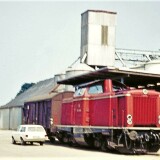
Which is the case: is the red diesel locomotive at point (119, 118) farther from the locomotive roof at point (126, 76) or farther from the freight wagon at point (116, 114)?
the locomotive roof at point (126, 76)

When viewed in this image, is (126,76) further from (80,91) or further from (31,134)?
(31,134)

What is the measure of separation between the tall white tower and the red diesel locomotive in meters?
34.3

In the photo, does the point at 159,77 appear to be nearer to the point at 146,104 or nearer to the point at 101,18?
the point at 146,104

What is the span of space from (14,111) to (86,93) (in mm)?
43834

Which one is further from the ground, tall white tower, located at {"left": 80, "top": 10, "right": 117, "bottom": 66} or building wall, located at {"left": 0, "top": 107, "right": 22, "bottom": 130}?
tall white tower, located at {"left": 80, "top": 10, "right": 117, "bottom": 66}

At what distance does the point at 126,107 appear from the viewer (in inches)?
770

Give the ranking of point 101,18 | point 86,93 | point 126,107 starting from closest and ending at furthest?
point 126,107 < point 86,93 < point 101,18

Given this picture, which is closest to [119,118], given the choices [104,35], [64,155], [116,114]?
[116,114]

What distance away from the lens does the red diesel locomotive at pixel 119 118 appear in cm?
1956

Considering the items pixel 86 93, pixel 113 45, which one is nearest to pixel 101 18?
pixel 113 45

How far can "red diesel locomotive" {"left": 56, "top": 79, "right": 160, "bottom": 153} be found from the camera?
19.6 m

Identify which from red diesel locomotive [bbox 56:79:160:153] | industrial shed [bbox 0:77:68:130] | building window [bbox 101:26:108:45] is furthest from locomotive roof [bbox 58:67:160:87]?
industrial shed [bbox 0:77:68:130]

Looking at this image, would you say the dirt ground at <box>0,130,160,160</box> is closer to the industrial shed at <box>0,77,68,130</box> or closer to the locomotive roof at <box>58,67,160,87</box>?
the locomotive roof at <box>58,67,160,87</box>

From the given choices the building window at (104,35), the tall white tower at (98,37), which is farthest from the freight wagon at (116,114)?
the building window at (104,35)
